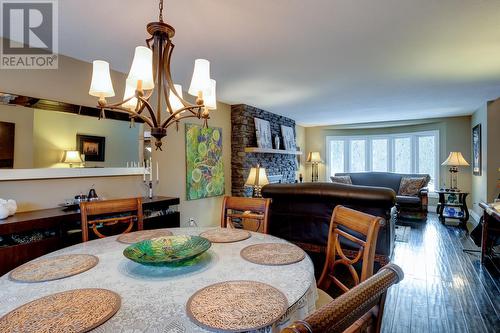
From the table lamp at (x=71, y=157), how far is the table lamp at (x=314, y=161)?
6.43 metres

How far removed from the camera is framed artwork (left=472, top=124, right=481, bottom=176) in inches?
216

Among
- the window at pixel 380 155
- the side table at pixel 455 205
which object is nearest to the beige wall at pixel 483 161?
the side table at pixel 455 205

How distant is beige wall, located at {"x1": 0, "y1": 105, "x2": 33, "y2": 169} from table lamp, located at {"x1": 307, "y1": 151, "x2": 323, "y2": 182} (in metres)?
6.85

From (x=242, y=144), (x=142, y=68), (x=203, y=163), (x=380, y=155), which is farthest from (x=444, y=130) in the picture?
(x=142, y=68)

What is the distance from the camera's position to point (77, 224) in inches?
98.9

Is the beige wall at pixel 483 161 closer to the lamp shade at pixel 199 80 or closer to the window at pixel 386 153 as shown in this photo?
the window at pixel 386 153

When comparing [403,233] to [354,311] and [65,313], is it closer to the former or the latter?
[354,311]

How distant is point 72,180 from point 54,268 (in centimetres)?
201

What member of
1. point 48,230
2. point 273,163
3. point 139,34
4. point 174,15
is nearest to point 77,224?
point 48,230

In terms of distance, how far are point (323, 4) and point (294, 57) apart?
98 centimetres

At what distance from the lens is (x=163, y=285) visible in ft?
3.41

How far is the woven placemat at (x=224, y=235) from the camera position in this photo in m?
1.63

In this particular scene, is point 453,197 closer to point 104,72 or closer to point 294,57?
point 294,57

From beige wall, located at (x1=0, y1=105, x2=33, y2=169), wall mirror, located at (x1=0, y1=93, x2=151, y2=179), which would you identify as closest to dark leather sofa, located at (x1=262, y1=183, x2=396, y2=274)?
wall mirror, located at (x1=0, y1=93, x2=151, y2=179)
